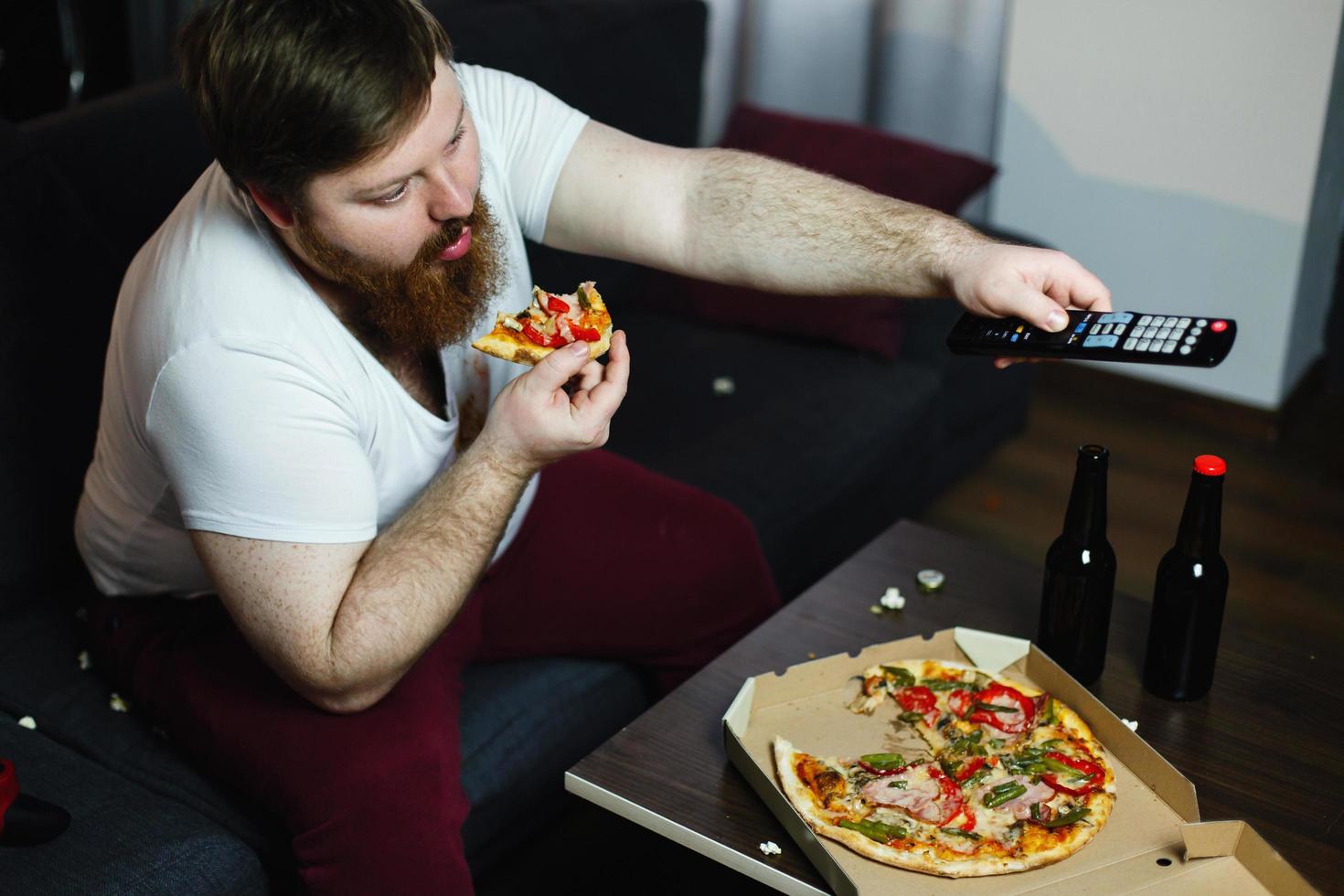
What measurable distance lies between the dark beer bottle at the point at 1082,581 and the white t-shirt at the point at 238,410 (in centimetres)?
72

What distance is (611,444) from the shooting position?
2299mm

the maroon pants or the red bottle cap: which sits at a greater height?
the red bottle cap

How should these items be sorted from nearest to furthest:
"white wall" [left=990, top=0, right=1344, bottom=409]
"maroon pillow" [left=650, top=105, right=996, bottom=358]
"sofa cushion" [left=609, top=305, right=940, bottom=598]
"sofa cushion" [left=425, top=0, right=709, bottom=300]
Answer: "sofa cushion" [left=609, top=305, right=940, bottom=598], "sofa cushion" [left=425, top=0, right=709, bottom=300], "maroon pillow" [left=650, top=105, right=996, bottom=358], "white wall" [left=990, top=0, right=1344, bottom=409]

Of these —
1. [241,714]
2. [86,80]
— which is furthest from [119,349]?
[86,80]

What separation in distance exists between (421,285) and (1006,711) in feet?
2.52

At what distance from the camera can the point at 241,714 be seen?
5.09 ft

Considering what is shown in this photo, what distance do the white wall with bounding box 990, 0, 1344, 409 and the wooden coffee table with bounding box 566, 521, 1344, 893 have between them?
164 cm

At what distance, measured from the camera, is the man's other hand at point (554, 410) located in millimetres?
1396

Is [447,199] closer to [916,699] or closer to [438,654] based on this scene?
[438,654]

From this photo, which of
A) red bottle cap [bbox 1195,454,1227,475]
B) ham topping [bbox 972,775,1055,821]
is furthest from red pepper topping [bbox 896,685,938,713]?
red bottle cap [bbox 1195,454,1227,475]

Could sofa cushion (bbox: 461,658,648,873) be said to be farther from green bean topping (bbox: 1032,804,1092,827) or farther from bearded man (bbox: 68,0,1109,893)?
green bean topping (bbox: 1032,804,1092,827)

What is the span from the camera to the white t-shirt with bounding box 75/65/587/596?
1.39 metres

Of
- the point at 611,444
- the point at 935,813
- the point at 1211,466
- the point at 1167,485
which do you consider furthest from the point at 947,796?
the point at 1167,485

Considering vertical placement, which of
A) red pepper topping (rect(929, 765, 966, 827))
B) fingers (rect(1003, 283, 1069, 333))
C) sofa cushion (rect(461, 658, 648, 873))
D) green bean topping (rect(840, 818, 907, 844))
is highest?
fingers (rect(1003, 283, 1069, 333))
